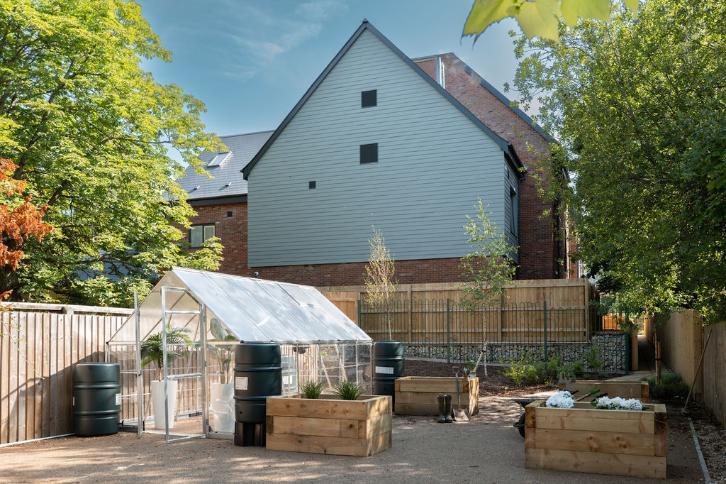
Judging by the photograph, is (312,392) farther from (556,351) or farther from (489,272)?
(556,351)

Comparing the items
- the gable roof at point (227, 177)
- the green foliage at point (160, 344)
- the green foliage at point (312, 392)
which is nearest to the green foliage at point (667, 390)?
the green foliage at point (312, 392)

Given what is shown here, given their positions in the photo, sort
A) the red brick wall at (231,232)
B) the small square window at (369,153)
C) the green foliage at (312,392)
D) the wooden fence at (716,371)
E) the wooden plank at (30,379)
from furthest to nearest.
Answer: the red brick wall at (231,232)
the small square window at (369,153)
the wooden fence at (716,371)
the wooden plank at (30,379)
the green foliage at (312,392)

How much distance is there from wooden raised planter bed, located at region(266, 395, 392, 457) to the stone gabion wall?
11416 mm

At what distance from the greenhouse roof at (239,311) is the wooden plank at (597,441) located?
5.07 metres

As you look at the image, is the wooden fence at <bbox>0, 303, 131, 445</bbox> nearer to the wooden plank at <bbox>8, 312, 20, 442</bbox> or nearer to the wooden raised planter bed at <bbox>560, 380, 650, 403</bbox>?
the wooden plank at <bbox>8, 312, 20, 442</bbox>

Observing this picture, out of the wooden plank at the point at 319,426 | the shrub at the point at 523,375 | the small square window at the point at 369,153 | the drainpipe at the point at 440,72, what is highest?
the drainpipe at the point at 440,72

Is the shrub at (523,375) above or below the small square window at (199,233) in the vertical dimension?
below

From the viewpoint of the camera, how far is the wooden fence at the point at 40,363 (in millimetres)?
10930

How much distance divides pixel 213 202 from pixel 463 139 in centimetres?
1205

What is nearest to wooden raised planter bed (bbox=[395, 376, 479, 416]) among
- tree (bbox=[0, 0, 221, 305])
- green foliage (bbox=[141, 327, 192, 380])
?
green foliage (bbox=[141, 327, 192, 380])

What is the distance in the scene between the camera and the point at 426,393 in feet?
48.0

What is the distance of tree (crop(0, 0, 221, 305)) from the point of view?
1677 cm

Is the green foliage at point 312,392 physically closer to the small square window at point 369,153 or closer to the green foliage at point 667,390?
the green foliage at point 667,390

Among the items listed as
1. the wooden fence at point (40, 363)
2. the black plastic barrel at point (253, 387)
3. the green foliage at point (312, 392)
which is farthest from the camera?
the wooden fence at point (40, 363)
